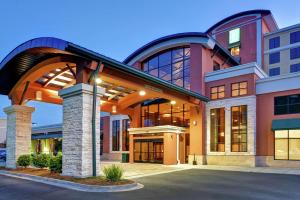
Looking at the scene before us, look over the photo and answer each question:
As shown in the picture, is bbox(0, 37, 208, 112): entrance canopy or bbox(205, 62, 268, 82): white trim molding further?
bbox(205, 62, 268, 82): white trim molding

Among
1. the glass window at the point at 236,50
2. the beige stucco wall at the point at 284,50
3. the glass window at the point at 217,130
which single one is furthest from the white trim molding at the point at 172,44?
the beige stucco wall at the point at 284,50

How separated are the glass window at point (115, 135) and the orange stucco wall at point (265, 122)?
1777cm

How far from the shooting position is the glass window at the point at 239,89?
26.1 m

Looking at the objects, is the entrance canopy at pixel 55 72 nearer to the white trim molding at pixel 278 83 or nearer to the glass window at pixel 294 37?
the white trim molding at pixel 278 83

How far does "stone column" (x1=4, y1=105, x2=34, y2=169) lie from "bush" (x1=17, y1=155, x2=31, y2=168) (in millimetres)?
496

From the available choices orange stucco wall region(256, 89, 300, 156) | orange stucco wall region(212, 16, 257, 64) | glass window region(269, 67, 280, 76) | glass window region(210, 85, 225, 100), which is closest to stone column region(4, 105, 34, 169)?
glass window region(210, 85, 225, 100)

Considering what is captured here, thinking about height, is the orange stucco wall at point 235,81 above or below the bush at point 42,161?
above

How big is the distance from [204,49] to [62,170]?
1966cm

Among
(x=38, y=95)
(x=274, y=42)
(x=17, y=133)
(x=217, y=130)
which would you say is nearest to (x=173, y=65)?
(x=217, y=130)

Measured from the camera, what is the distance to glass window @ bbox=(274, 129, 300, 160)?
23.9 meters

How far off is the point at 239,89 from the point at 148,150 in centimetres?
1097

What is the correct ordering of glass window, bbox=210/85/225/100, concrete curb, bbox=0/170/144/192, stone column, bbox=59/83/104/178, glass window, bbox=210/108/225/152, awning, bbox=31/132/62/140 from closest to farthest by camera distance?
concrete curb, bbox=0/170/144/192 → stone column, bbox=59/83/104/178 → glass window, bbox=210/108/225/152 → glass window, bbox=210/85/225/100 → awning, bbox=31/132/62/140

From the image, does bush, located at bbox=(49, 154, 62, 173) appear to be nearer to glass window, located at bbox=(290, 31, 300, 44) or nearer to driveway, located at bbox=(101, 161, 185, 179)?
driveway, located at bbox=(101, 161, 185, 179)

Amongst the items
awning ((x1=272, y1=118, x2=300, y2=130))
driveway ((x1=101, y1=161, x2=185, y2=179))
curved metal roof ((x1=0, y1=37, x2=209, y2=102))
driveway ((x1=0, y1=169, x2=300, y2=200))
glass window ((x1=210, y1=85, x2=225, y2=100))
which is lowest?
driveway ((x1=101, y1=161, x2=185, y2=179))
